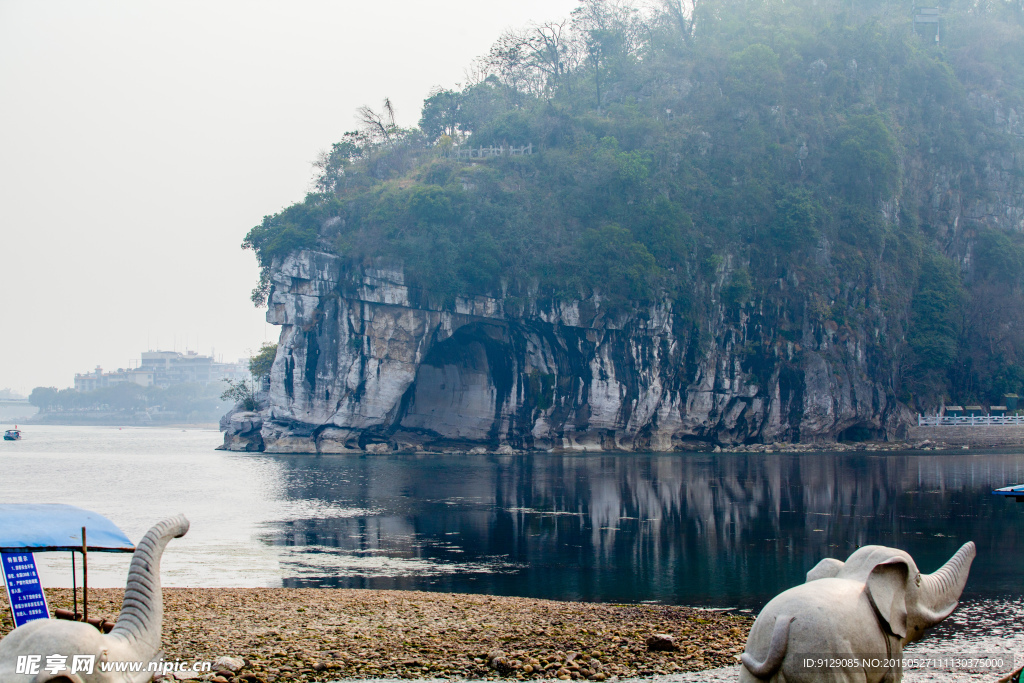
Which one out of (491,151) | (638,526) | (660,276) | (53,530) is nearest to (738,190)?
(660,276)

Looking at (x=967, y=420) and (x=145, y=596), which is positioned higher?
(x=145, y=596)

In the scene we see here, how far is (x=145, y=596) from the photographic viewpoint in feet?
20.2

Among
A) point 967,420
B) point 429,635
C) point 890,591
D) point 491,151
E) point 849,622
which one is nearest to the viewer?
point 849,622

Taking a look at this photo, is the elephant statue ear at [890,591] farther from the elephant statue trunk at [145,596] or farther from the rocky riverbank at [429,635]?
the rocky riverbank at [429,635]

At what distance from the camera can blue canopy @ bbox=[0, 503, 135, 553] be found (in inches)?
310

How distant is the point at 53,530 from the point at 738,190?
2272 inches

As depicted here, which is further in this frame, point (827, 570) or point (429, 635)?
point (429, 635)

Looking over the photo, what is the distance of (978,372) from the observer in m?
61.9

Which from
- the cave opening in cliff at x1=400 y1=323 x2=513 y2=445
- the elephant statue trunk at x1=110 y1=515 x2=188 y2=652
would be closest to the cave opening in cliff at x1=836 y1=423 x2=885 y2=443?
the cave opening in cliff at x1=400 y1=323 x2=513 y2=445

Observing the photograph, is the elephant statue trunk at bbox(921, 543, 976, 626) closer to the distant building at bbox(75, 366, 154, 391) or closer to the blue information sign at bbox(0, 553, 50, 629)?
the blue information sign at bbox(0, 553, 50, 629)

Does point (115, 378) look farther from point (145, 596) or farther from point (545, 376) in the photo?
point (145, 596)

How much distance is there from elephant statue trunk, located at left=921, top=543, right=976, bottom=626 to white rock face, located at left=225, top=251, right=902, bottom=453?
5099 centimetres

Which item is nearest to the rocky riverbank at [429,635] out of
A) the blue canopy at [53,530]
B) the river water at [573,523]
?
the blue canopy at [53,530]

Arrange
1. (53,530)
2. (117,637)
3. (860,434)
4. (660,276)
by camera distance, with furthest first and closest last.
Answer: (860,434), (660,276), (53,530), (117,637)
